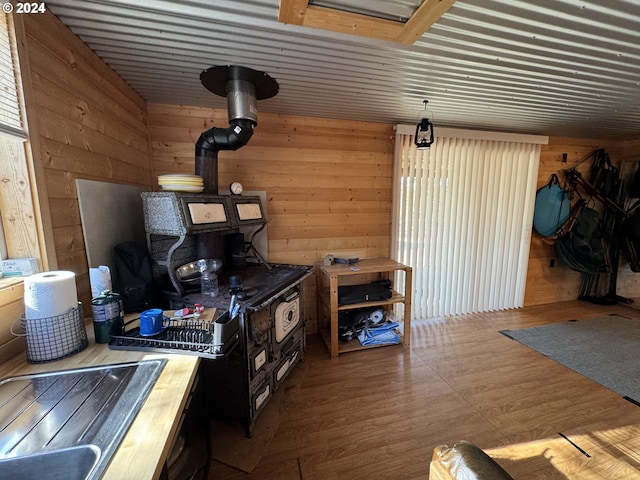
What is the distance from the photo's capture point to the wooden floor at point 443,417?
1.43 metres

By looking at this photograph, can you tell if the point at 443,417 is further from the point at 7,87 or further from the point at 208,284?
the point at 7,87

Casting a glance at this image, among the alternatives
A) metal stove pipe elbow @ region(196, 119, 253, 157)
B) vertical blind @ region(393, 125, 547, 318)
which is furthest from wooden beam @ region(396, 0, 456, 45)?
vertical blind @ region(393, 125, 547, 318)

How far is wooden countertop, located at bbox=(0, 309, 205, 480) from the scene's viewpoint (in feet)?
1.97

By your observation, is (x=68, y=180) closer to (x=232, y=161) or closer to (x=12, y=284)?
(x=12, y=284)

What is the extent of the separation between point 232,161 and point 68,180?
51.9 inches

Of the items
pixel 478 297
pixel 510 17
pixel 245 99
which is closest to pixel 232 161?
pixel 245 99

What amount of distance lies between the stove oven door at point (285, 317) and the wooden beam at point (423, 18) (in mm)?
1660

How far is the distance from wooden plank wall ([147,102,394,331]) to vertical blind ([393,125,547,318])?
254mm

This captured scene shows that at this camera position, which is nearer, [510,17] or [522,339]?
[510,17]

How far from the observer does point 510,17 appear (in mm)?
1264

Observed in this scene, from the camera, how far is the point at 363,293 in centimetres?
254

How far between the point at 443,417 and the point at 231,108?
8.28 ft

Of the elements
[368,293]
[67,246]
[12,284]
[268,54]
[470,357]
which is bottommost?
[470,357]

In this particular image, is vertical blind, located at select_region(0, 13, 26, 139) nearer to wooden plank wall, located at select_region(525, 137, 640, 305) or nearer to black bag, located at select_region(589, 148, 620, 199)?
wooden plank wall, located at select_region(525, 137, 640, 305)
